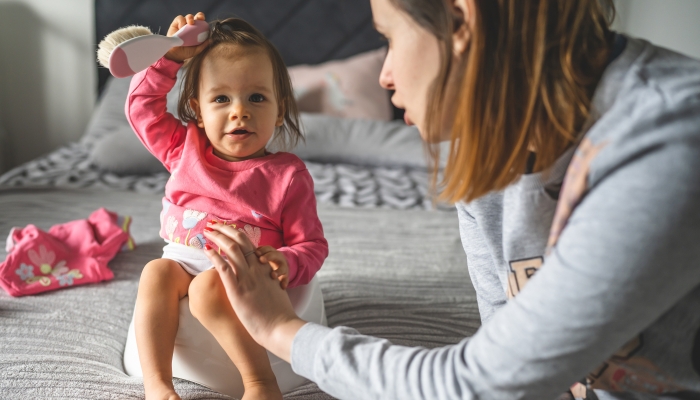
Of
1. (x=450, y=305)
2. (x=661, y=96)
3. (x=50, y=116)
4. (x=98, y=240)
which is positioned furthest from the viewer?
(x=50, y=116)

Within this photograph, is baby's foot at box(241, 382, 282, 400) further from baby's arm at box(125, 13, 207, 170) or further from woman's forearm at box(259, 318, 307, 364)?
baby's arm at box(125, 13, 207, 170)

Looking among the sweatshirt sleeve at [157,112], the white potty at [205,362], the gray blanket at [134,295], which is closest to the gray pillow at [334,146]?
the gray blanket at [134,295]

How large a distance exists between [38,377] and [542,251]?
0.75 m

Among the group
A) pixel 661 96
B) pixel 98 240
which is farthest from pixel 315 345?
pixel 98 240

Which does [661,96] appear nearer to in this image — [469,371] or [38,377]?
[469,371]

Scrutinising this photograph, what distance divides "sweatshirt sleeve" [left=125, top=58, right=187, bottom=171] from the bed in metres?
0.35

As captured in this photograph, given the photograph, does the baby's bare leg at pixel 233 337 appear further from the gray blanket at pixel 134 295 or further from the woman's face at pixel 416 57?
the woman's face at pixel 416 57

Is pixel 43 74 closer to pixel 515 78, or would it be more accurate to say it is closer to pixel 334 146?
pixel 334 146

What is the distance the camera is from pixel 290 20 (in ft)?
9.27

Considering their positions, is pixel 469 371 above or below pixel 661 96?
below

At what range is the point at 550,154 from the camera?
650 mm

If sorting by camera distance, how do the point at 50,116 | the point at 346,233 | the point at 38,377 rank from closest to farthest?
the point at 38,377
the point at 346,233
the point at 50,116

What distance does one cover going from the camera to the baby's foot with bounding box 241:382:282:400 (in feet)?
2.78

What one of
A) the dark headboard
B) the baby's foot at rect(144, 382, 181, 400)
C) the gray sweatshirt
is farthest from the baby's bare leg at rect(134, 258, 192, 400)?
the dark headboard
